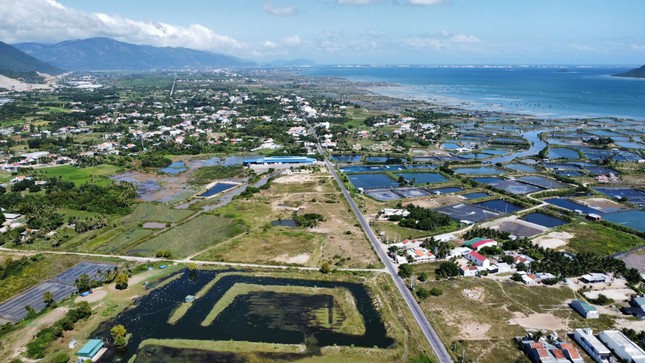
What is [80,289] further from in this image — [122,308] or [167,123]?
[167,123]

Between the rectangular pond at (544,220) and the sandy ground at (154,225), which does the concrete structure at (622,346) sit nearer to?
the rectangular pond at (544,220)

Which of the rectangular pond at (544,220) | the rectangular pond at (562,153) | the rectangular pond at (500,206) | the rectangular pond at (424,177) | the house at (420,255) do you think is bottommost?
the house at (420,255)

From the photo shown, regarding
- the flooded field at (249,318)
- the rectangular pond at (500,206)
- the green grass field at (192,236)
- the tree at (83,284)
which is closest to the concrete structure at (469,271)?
the flooded field at (249,318)

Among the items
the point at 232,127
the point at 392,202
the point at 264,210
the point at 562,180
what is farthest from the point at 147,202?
the point at 562,180

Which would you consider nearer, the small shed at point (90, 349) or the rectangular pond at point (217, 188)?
the small shed at point (90, 349)

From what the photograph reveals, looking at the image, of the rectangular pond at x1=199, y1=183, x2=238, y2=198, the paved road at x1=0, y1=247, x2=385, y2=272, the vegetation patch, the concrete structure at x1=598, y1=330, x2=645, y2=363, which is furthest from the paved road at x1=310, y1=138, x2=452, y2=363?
the rectangular pond at x1=199, y1=183, x2=238, y2=198

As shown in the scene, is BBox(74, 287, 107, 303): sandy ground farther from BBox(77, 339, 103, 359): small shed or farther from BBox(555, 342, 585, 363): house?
BBox(555, 342, 585, 363): house
